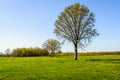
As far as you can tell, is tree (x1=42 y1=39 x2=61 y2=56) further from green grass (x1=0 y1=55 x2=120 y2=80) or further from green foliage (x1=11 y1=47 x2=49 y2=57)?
green grass (x1=0 y1=55 x2=120 y2=80)

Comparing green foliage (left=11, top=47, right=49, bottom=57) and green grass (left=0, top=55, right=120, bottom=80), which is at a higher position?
green foliage (left=11, top=47, right=49, bottom=57)

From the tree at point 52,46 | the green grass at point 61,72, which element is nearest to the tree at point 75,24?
the green grass at point 61,72

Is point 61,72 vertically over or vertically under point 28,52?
under

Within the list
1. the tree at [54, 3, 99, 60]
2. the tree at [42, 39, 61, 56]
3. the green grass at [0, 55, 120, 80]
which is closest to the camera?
the green grass at [0, 55, 120, 80]

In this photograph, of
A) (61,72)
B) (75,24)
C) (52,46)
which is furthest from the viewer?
(52,46)

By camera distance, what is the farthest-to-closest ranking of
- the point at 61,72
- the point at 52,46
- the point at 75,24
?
the point at 52,46
the point at 75,24
the point at 61,72

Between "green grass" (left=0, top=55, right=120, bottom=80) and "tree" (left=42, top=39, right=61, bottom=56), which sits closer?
"green grass" (left=0, top=55, right=120, bottom=80)

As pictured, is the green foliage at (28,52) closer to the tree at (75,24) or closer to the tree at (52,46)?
the tree at (52,46)

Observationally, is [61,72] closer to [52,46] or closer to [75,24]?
[75,24]

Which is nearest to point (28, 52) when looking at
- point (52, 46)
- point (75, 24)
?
point (52, 46)

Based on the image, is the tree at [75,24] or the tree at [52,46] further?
the tree at [52,46]

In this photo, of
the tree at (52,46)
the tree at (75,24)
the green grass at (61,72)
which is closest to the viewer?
the green grass at (61,72)

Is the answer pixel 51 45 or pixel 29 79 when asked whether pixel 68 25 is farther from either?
pixel 51 45

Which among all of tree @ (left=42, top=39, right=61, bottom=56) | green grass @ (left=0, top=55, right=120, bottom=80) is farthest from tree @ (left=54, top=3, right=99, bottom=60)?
tree @ (left=42, top=39, right=61, bottom=56)
